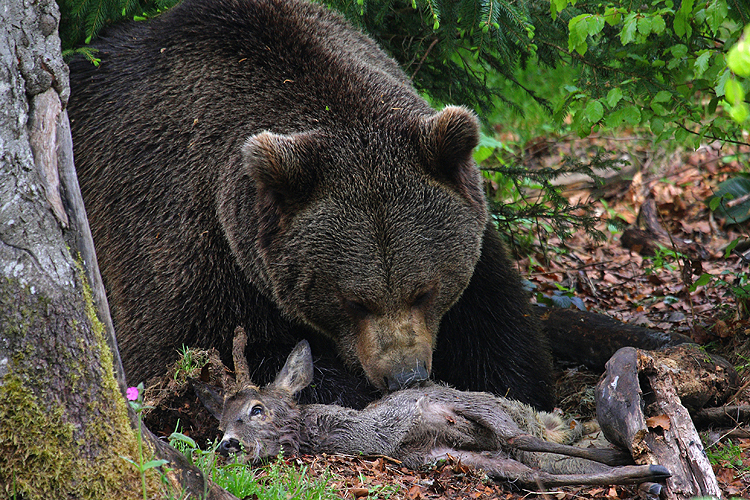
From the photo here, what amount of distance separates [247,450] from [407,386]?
39.5 inches

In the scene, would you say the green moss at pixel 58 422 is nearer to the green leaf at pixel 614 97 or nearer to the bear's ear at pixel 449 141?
the bear's ear at pixel 449 141

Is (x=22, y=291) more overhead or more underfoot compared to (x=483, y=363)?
more overhead

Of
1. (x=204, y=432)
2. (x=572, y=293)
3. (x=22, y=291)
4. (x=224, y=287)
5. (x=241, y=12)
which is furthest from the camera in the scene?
(x=572, y=293)

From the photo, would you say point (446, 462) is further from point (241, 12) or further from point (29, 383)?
point (241, 12)

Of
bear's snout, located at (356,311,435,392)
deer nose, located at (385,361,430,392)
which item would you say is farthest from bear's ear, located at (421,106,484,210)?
deer nose, located at (385,361,430,392)

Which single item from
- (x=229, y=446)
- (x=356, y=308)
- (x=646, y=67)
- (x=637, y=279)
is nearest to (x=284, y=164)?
(x=356, y=308)

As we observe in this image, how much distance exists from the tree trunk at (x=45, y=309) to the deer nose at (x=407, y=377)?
5.80ft

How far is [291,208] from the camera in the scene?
13.7ft

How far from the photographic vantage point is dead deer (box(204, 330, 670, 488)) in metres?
3.40

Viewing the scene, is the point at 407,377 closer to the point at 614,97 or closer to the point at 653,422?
the point at 653,422

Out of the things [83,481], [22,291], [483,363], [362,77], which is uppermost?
[362,77]

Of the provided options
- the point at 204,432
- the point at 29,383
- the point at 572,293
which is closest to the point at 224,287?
the point at 204,432

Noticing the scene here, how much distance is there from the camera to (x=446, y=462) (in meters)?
3.54

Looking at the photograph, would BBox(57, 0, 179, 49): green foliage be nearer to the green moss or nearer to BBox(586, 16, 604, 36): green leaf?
the green moss
